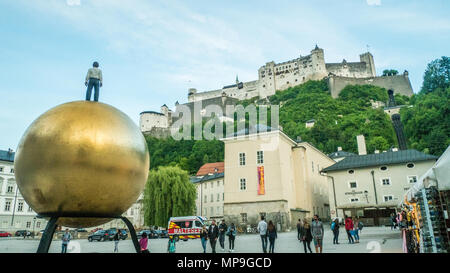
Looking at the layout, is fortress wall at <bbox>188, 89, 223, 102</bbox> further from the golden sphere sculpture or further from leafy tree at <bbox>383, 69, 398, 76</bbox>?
the golden sphere sculpture

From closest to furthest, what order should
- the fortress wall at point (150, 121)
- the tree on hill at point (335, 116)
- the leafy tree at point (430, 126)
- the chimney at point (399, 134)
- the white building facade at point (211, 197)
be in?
the chimney at point (399, 134)
the leafy tree at point (430, 126)
the white building facade at point (211, 197)
the tree on hill at point (335, 116)
the fortress wall at point (150, 121)

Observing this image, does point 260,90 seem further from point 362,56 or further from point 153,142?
point 153,142

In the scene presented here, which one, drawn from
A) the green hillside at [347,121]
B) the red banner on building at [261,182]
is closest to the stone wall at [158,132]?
the green hillside at [347,121]

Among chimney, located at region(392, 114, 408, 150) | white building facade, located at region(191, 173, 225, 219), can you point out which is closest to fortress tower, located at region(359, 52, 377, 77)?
chimney, located at region(392, 114, 408, 150)

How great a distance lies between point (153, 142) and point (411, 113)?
72.0 meters

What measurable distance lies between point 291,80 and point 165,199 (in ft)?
311

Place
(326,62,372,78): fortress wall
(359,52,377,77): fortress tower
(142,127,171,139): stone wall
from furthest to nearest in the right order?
1. (142,127,171,139): stone wall
2. (359,52,377,77): fortress tower
3. (326,62,372,78): fortress wall

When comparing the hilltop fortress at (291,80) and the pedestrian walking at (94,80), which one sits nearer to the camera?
the pedestrian walking at (94,80)

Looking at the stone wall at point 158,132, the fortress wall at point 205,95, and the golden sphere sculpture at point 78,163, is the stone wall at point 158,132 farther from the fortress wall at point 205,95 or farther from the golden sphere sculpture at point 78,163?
the golden sphere sculpture at point 78,163

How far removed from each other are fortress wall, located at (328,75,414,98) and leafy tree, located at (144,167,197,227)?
82.5 metres

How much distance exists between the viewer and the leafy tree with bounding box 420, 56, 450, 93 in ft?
264

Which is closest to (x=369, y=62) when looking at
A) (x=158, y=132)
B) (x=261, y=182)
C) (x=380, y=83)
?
(x=380, y=83)

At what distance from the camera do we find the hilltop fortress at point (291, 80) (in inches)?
4358

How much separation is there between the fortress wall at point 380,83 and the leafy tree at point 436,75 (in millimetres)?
23402
